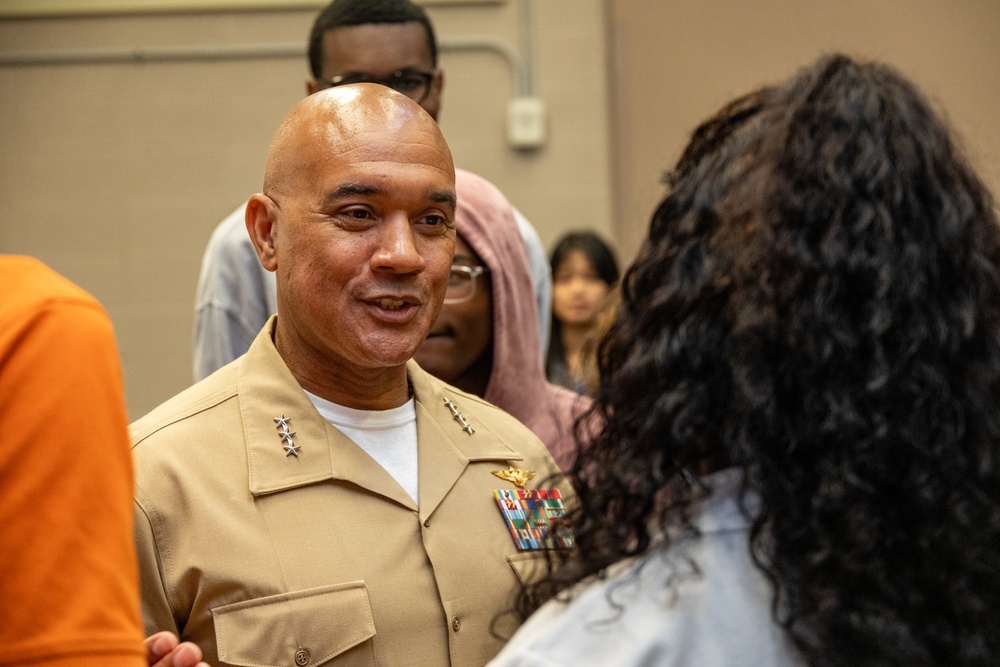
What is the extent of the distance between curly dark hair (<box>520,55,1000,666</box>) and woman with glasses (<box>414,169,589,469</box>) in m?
1.11

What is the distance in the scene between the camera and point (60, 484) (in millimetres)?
815

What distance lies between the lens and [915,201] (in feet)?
3.36

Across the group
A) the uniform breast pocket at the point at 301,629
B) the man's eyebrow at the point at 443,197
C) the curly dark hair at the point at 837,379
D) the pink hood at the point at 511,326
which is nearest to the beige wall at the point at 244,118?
the pink hood at the point at 511,326

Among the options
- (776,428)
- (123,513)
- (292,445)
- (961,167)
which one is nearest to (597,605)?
(776,428)

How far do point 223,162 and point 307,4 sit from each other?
70 centimetres

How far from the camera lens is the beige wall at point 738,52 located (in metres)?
4.91

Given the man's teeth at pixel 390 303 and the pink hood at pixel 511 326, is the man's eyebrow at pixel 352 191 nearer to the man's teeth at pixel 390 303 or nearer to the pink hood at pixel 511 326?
the man's teeth at pixel 390 303

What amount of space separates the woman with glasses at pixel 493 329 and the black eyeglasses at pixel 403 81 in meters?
0.25

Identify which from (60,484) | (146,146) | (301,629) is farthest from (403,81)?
(146,146)

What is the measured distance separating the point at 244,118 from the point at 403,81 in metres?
2.45

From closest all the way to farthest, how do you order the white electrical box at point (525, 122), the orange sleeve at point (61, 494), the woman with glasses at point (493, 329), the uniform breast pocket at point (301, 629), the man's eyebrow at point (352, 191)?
the orange sleeve at point (61, 494), the uniform breast pocket at point (301, 629), the man's eyebrow at point (352, 191), the woman with glasses at point (493, 329), the white electrical box at point (525, 122)

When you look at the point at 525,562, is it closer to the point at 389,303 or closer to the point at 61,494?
the point at 389,303

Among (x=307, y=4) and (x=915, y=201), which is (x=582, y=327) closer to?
(x=307, y=4)

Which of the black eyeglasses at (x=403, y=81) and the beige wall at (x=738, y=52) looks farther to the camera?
the beige wall at (x=738, y=52)
